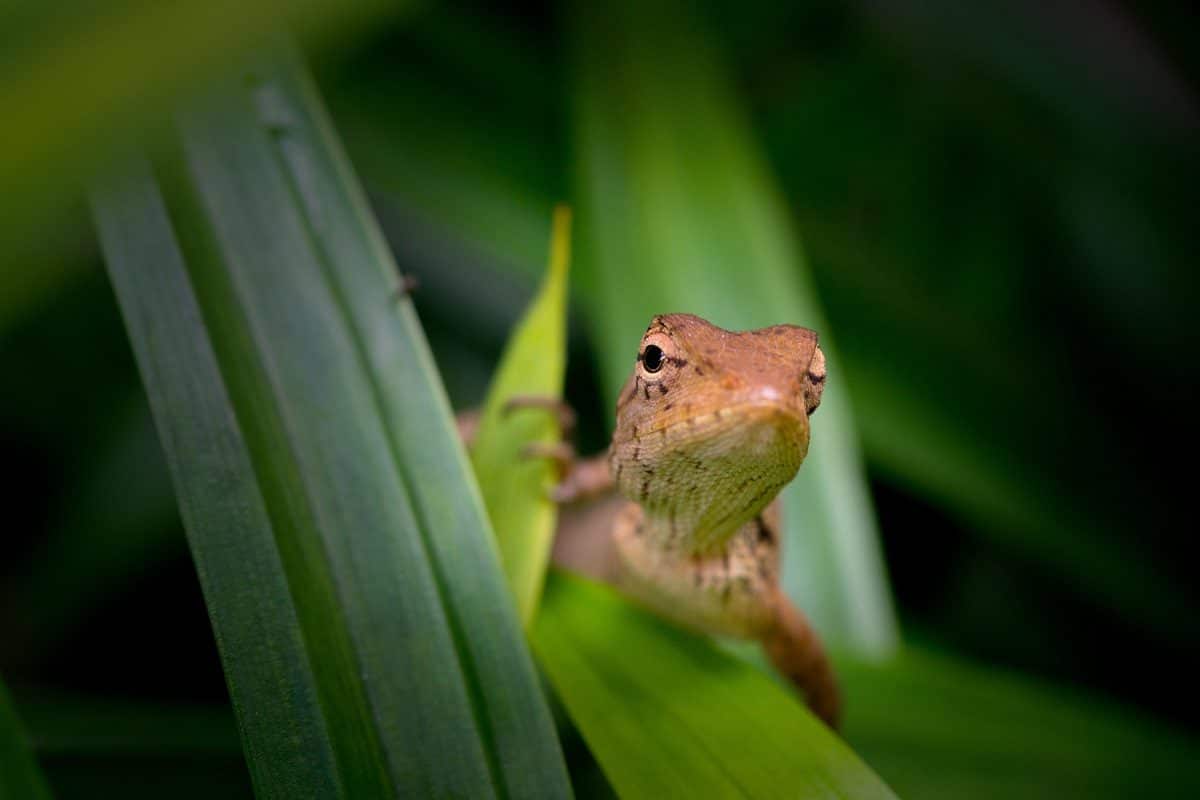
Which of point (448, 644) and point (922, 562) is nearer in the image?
point (448, 644)

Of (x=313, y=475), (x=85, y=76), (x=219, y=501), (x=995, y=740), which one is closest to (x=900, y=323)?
(x=995, y=740)

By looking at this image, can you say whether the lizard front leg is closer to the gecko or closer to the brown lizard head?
the gecko

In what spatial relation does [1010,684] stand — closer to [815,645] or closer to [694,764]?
[815,645]

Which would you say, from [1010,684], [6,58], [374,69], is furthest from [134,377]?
[1010,684]

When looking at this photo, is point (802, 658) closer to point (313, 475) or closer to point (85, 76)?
point (313, 475)

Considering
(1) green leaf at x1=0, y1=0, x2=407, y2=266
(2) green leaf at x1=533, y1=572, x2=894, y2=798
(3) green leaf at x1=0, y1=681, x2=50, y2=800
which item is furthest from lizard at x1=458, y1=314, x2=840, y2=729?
(3) green leaf at x1=0, y1=681, x2=50, y2=800

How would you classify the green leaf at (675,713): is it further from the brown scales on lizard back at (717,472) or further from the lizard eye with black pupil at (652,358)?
the lizard eye with black pupil at (652,358)

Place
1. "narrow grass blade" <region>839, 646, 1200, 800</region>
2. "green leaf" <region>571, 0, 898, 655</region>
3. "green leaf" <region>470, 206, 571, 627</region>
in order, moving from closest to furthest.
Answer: "green leaf" <region>470, 206, 571, 627</region>, "narrow grass blade" <region>839, 646, 1200, 800</region>, "green leaf" <region>571, 0, 898, 655</region>
